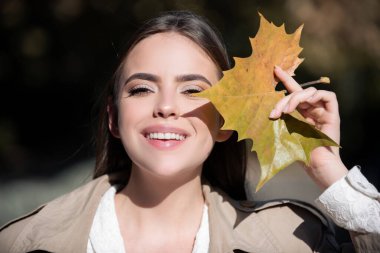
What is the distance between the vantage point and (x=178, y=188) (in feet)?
7.88

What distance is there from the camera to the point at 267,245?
224 cm

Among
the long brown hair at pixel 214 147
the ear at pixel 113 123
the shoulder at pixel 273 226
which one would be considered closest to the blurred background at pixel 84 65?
the long brown hair at pixel 214 147

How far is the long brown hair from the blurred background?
1.95 meters

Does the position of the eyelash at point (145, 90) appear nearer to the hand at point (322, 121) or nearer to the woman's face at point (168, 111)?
the woman's face at point (168, 111)

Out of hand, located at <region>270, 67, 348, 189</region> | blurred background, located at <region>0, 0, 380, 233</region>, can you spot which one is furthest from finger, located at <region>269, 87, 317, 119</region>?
blurred background, located at <region>0, 0, 380, 233</region>

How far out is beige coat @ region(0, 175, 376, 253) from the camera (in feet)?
7.38

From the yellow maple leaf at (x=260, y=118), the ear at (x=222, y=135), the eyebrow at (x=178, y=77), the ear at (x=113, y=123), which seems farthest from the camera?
the ear at (x=113, y=123)

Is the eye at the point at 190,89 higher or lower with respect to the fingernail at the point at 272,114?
higher

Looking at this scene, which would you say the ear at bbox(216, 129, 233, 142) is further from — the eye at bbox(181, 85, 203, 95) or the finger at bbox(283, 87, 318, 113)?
the finger at bbox(283, 87, 318, 113)

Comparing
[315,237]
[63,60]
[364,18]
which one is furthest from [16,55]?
[315,237]

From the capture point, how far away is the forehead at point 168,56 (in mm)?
2252

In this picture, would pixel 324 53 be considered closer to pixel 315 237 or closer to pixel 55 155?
pixel 55 155

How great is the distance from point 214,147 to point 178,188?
30cm

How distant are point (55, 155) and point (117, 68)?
2993 mm
